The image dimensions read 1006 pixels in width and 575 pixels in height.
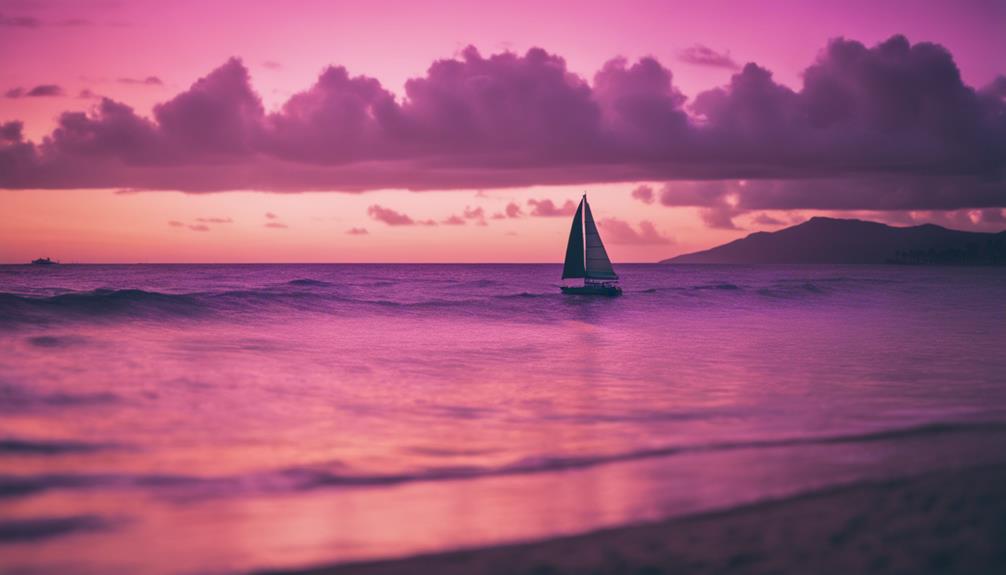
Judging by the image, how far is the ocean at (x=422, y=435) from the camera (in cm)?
824

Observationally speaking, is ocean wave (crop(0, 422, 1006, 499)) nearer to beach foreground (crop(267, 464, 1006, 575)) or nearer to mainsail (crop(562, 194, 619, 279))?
beach foreground (crop(267, 464, 1006, 575))

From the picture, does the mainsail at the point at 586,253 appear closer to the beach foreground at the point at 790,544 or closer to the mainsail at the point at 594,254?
the mainsail at the point at 594,254

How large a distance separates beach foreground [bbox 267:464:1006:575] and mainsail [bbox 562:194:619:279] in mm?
51566

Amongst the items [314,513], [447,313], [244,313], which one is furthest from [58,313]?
[314,513]

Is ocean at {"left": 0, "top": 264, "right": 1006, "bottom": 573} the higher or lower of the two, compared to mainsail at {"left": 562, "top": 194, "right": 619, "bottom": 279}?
lower

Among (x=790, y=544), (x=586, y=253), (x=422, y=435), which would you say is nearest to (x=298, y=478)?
(x=422, y=435)

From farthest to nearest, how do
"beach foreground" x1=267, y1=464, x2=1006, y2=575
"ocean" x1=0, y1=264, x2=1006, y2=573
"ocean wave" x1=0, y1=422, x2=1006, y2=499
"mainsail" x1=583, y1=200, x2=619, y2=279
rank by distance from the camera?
"mainsail" x1=583, y1=200, x2=619, y2=279 < "ocean wave" x1=0, y1=422, x2=1006, y2=499 < "ocean" x1=0, y1=264, x2=1006, y2=573 < "beach foreground" x1=267, y1=464, x2=1006, y2=575

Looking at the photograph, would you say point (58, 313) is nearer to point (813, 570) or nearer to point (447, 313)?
point (447, 313)

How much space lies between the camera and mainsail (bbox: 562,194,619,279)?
59906 mm

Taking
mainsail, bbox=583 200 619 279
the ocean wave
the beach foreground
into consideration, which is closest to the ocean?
the ocean wave

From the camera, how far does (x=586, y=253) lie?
6116cm

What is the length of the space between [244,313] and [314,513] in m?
37.6

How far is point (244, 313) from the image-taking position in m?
44.1

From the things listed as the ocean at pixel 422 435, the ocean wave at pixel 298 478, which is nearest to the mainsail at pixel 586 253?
the ocean at pixel 422 435
